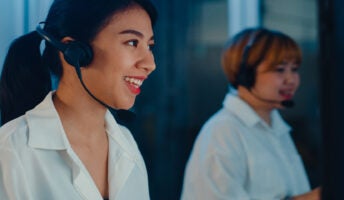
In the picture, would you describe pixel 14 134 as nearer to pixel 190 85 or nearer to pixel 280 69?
pixel 280 69

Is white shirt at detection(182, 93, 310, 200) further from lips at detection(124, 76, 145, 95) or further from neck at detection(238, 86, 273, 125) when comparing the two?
lips at detection(124, 76, 145, 95)

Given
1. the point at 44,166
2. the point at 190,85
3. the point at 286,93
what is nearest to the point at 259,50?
the point at 286,93

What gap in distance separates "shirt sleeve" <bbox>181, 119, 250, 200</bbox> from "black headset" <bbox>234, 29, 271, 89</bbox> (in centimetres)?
18

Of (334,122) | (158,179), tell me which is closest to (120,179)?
(334,122)

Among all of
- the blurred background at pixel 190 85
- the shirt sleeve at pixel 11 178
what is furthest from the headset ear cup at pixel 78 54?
the blurred background at pixel 190 85

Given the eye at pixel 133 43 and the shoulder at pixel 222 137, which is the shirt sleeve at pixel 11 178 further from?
the shoulder at pixel 222 137

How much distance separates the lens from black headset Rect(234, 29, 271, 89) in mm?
1832

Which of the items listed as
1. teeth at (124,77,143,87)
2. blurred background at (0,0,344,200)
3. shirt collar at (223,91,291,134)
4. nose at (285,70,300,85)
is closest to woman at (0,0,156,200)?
teeth at (124,77,143,87)

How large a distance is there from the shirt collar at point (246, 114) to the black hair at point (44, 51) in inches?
28.8

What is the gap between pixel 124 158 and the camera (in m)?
1.18

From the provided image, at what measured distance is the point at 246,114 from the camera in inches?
70.7

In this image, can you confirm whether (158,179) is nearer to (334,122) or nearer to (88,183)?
(88,183)

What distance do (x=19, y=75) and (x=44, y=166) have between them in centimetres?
24

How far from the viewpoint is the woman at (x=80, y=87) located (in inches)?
40.6
